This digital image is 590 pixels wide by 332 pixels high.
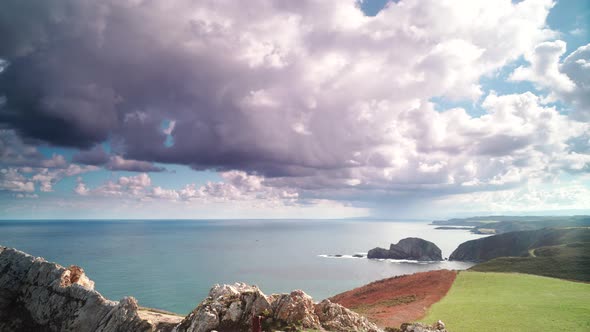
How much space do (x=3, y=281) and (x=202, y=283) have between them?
89503mm

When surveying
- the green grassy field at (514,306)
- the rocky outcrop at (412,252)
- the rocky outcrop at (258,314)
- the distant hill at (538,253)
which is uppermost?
the rocky outcrop at (258,314)

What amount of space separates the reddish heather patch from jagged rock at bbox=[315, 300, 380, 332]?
1782cm

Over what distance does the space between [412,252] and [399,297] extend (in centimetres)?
14101

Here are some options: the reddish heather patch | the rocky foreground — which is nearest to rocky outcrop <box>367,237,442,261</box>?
the reddish heather patch

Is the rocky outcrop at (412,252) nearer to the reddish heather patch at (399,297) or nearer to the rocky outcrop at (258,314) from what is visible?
the reddish heather patch at (399,297)

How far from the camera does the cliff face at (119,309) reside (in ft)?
70.4

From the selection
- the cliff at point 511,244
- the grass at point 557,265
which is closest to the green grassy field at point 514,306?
the grass at point 557,265

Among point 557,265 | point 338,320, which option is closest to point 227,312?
point 338,320

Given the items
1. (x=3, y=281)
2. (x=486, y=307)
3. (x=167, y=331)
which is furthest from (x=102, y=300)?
(x=486, y=307)

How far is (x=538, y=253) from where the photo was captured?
11250 centimetres

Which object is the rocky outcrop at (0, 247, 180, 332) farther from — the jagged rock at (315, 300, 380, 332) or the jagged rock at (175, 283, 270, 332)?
the jagged rock at (315, 300, 380, 332)

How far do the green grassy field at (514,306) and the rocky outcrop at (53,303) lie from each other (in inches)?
1333

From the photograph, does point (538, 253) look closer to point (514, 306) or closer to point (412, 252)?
point (412, 252)

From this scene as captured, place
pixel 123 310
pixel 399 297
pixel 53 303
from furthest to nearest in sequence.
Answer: pixel 399 297
pixel 53 303
pixel 123 310
